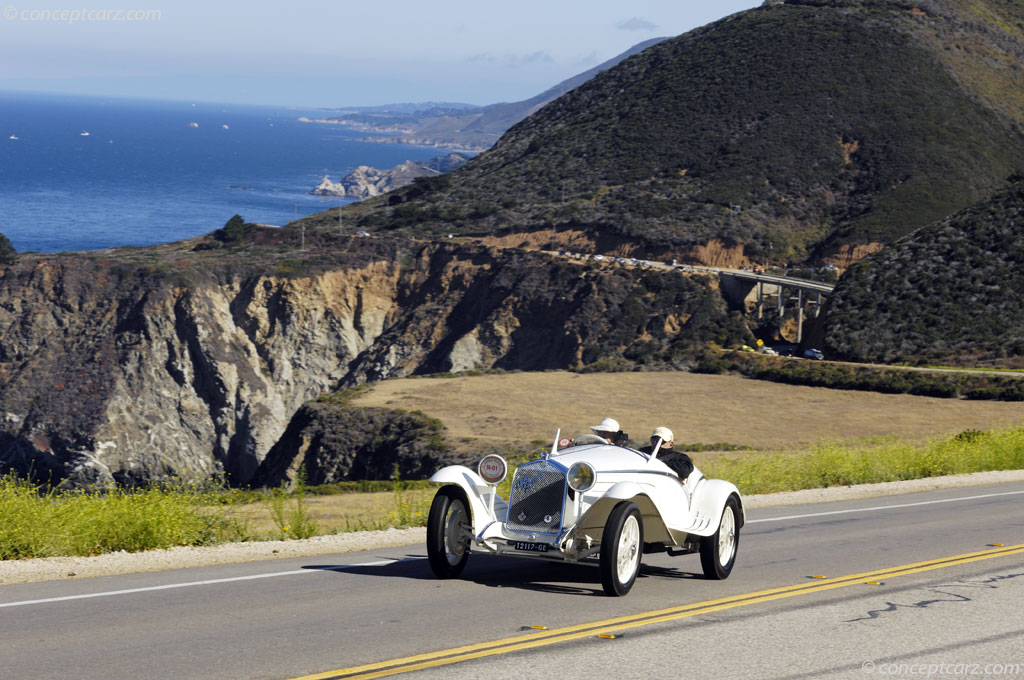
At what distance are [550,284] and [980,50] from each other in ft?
203

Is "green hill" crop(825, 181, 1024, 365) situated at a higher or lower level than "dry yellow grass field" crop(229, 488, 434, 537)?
higher

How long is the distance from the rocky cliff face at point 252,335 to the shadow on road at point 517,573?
54738mm

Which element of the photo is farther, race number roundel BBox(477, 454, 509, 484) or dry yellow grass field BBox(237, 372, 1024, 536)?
dry yellow grass field BBox(237, 372, 1024, 536)

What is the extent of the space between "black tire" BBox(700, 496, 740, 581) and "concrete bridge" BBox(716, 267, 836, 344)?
2535 inches

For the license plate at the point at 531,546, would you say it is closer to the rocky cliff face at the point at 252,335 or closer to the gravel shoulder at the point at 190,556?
the gravel shoulder at the point at 190,556

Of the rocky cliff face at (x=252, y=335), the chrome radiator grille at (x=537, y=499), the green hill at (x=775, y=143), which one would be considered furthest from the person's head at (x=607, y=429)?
the green hill at (x=775, y=143)

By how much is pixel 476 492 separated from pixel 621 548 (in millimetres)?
1470

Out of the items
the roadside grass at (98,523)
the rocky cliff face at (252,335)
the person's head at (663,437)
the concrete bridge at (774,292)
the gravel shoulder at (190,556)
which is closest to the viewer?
the gravel shoulder at (190,556)

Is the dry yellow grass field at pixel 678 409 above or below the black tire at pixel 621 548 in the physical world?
below

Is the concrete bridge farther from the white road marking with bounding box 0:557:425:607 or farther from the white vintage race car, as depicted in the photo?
the white vintage race car

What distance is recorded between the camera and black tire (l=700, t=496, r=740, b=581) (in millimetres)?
10633

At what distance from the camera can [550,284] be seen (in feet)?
257

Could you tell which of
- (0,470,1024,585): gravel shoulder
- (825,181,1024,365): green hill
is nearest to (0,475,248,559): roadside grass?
(0,470,1024,585): gravel shoulder

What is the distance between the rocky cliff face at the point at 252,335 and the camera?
6594 centimetres
